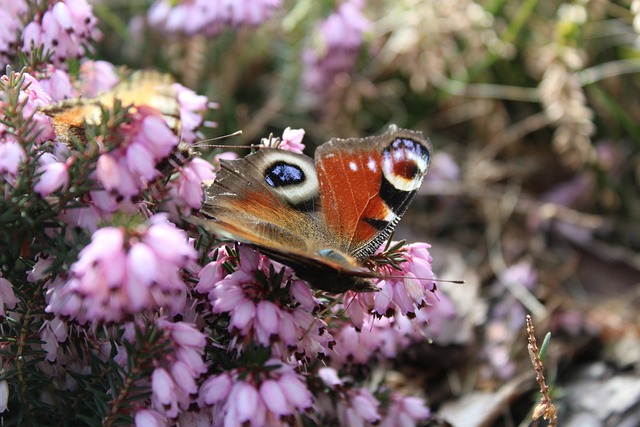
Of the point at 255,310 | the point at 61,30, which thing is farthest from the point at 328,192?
the point at 61,30

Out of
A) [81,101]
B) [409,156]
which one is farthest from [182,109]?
[409,156]

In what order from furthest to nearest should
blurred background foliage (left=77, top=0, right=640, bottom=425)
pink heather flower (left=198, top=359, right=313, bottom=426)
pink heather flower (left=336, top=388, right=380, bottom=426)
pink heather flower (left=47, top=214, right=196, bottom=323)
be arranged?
1. blurred background foliage (left=77, top=0, right=640, bottom=425)
2. pink heather flower (left=336, top=388, right=380, bottom=426)
3. pink heather flower (left=198, top=359, right=313, bottom=426)
4. pink heather flower (left=47, top=214, right=196, bottom=323)

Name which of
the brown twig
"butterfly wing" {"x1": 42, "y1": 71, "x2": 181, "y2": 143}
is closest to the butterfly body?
"butterfly wing" {"x1": 42, "y1": 71, "x2": 181, "y2": 143}

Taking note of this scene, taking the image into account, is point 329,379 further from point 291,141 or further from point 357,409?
point 291,141

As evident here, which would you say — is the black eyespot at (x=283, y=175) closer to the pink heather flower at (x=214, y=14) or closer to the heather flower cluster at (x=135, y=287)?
the heather flower cluster at (x=135, y=287)

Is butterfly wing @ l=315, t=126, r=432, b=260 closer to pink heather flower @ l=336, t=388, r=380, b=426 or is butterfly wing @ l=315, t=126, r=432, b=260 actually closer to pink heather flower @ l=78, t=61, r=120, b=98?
pink heather flower @ l=336, t=388, r=380, b=426

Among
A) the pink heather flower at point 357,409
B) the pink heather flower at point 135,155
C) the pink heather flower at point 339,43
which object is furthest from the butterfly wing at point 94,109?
the pink heather flower at point 339,43
